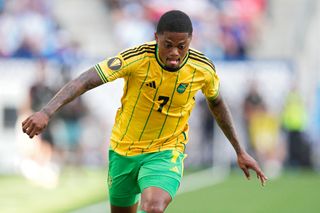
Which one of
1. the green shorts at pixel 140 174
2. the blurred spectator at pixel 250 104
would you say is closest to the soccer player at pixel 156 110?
the green shorts at pixel 140 174

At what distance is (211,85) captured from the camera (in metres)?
7.85

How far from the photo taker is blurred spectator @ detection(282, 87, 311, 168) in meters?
20.4

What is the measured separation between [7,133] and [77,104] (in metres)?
1.65

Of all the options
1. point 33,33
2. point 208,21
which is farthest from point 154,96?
point 208,21

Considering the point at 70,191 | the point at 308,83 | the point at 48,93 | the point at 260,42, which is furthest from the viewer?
the point at 260,42

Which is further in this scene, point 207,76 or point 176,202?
point 176,202

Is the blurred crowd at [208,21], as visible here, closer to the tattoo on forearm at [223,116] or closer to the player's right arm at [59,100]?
the tattoo on forearm at [223,116]

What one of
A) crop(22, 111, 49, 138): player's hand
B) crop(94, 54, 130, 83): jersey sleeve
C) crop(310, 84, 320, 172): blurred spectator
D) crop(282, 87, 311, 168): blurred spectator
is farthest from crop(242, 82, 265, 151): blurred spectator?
crop(22, 111, 49, 138): player's hand

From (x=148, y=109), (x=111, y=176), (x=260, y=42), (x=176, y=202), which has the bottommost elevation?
(x=176, y=202)

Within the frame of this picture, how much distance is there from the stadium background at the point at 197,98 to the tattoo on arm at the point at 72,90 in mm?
7184

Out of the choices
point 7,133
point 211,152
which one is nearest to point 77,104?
point 7,133

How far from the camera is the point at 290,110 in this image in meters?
20.4

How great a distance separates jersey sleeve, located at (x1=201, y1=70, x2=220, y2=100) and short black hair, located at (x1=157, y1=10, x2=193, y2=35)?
75cm

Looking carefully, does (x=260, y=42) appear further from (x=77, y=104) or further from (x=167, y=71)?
(x=167, y=71)
